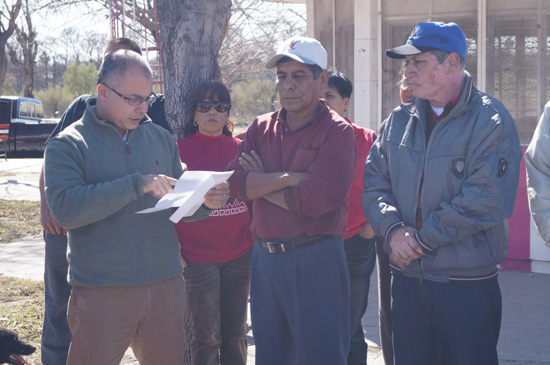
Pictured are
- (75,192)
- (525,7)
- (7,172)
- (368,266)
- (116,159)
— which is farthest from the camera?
(7,172)

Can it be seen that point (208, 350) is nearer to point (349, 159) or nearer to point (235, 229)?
point (235, 229)

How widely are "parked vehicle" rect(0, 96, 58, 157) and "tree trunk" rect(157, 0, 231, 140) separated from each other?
18.1 metres

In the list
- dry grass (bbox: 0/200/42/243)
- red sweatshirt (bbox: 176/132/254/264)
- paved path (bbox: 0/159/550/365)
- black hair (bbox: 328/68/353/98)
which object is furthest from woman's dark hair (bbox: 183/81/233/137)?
dry grass (bbox: 0/200/42/243)

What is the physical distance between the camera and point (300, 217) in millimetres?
3330

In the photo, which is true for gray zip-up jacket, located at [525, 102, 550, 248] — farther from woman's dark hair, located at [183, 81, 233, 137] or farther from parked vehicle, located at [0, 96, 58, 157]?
parked vehicle, located at [0, 96, 58, 157]

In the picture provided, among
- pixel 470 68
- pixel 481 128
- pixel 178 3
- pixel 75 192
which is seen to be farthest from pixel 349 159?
pixel 470 68

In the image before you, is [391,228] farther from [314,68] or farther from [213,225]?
[213,225]

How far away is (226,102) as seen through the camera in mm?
4117

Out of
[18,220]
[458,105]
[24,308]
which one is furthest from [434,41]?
[18,220]

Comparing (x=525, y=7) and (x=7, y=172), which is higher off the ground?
(x=525, y=7)

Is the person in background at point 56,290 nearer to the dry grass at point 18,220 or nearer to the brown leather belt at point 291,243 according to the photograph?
the brown leather belt at point 291,243

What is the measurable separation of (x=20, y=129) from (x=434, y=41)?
68.1ft

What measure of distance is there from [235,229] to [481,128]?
5.22 feet

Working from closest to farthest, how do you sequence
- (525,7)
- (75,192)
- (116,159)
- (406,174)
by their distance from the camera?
(75,192)
(116,159)
(406,174)
(525,7)
